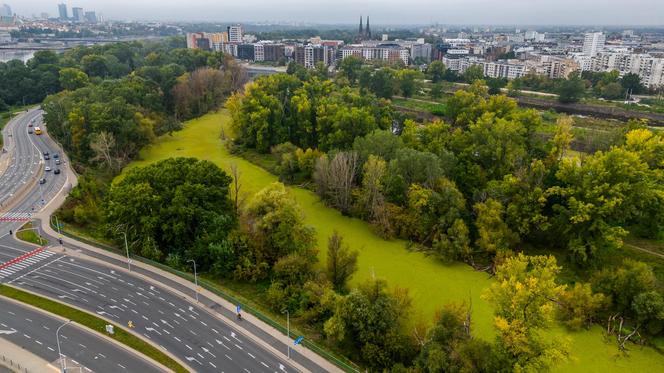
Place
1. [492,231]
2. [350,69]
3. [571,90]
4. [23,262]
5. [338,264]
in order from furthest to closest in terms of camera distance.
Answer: [350,69]
[571,90]
[492,231]
[23,262]
[338,264]

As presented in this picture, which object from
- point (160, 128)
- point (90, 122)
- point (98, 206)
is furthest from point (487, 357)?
point (160, 128)

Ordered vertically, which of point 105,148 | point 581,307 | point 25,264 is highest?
point 105,148

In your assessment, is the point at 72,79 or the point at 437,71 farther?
the point at 437,71

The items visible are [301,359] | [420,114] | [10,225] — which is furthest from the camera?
[420,114]

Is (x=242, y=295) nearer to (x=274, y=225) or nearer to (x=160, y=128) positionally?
(x=274, y=225)

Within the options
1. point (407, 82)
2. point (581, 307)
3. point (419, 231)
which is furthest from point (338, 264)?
point (407, 82)

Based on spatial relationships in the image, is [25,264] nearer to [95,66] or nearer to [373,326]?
[373,326]
